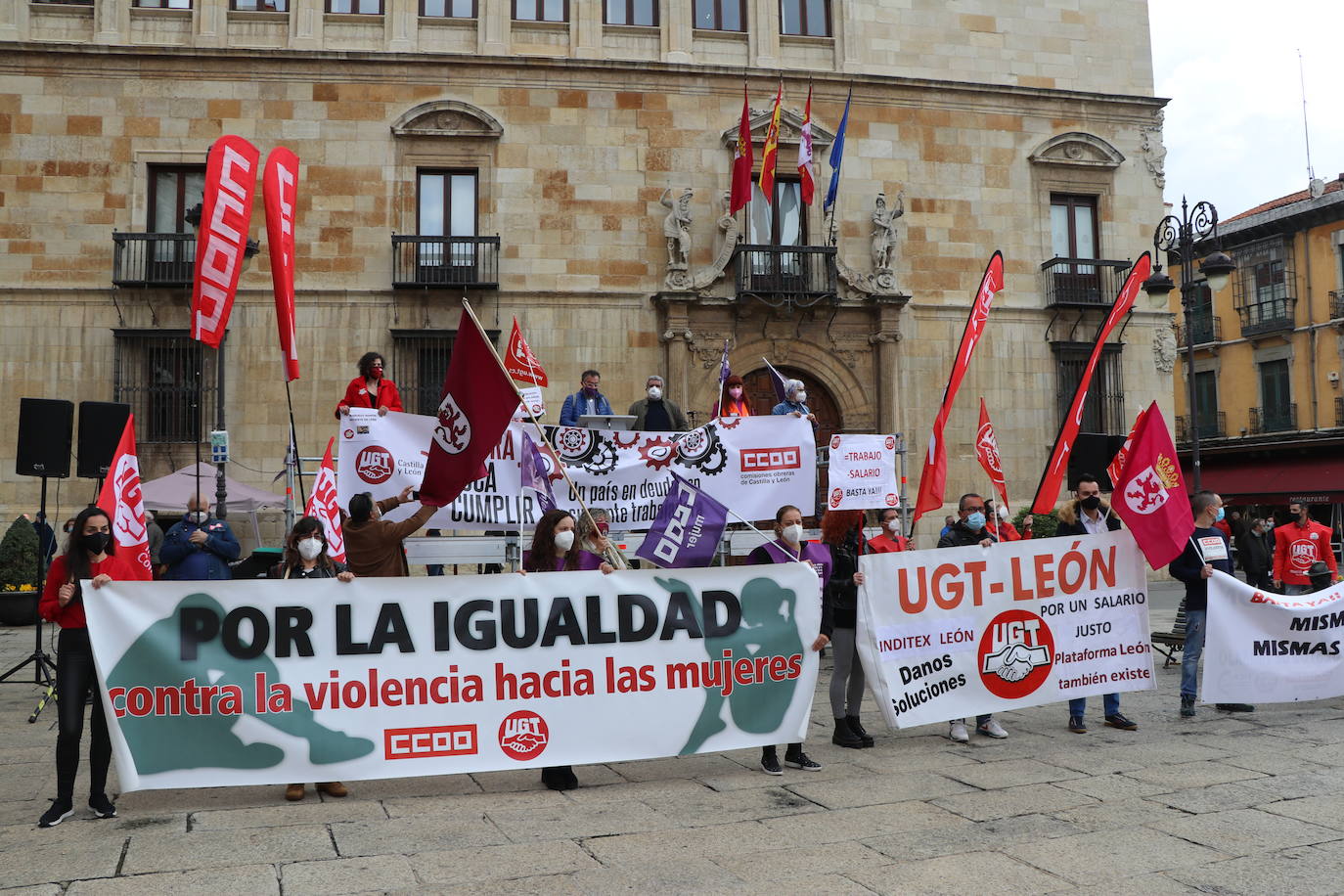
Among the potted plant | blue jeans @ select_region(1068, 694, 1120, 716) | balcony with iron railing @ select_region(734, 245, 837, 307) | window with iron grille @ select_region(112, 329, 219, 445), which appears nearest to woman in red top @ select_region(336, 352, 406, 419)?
blue jeans @ select_region(1068, 694, 1120, 716)

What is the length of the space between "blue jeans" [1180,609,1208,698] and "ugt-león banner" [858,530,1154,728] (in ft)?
1.78

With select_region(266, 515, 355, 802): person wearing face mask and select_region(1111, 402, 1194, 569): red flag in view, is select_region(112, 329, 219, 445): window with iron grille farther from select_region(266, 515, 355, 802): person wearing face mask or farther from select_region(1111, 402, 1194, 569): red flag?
select_region(1111, 402, 1194, 569): red flag

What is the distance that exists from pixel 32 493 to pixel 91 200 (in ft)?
17.7

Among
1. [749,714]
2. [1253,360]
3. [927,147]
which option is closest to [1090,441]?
[749,714]

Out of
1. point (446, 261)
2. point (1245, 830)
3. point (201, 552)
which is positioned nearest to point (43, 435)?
point (201, 552)

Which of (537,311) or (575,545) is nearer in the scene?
(575,545)

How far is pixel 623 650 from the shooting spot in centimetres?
686

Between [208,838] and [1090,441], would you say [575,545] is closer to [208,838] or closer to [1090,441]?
[208,838]

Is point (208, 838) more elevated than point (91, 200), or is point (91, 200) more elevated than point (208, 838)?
point (91, 200)

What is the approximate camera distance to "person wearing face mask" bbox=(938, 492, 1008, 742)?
8109mm

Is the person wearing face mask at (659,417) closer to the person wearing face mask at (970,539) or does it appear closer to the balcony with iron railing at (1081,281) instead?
the person wearing face mask at (970,539)

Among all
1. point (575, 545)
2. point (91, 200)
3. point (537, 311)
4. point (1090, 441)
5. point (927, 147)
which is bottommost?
point (575, 545)

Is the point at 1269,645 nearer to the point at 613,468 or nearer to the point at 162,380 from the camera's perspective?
the point at 613,468

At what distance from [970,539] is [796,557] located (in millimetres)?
2003
